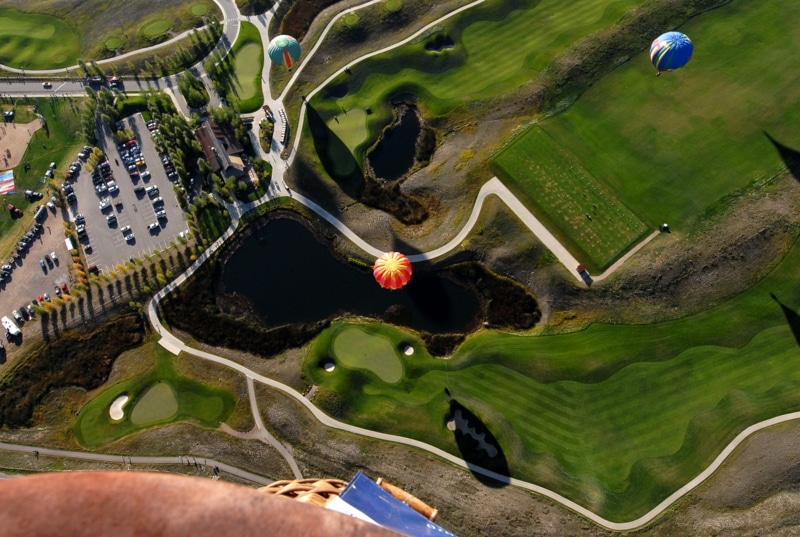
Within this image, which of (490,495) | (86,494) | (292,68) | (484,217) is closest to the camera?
(86,494)

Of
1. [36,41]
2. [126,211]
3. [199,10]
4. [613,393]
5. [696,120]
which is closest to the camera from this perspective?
[613,393]

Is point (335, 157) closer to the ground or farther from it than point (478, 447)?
farther from it

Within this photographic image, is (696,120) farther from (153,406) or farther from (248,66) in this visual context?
(153,406)

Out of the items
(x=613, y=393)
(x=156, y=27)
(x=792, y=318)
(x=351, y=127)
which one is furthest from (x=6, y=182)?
(x=792, y=318)

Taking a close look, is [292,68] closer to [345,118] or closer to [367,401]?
[345,118]

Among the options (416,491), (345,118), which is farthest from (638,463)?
(345,118)

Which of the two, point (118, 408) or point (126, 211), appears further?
point (126, 211)
